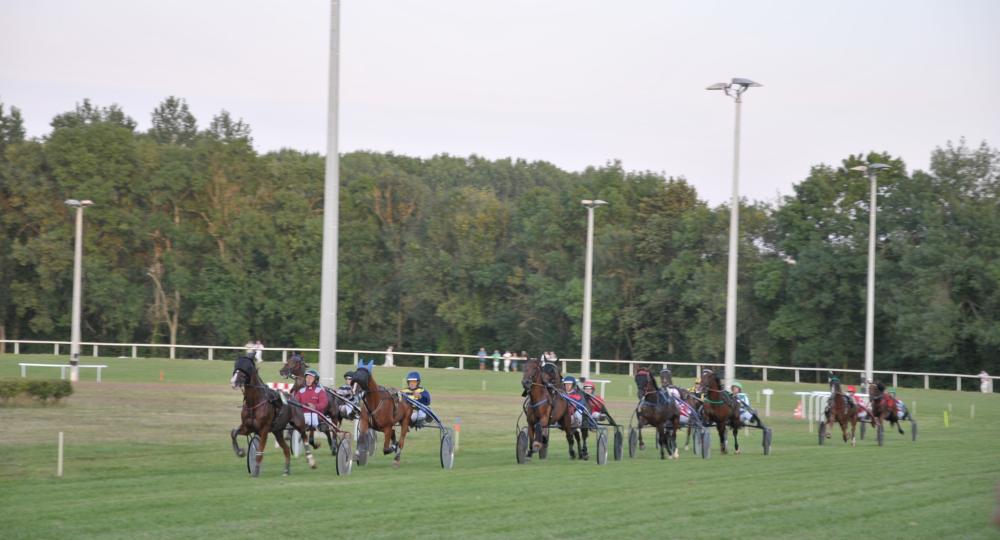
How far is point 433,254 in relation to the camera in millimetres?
75938

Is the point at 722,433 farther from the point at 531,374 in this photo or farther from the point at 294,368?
the point at 294,368

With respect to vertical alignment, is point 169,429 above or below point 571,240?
below

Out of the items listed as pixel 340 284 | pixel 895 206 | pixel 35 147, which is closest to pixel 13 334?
pixel 35 147

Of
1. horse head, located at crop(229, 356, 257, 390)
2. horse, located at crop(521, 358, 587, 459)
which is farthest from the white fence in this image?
horse head, located at crop(229, 356, 257, 390)

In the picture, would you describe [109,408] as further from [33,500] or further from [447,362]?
[447,362]

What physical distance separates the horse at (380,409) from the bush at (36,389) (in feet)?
47.9

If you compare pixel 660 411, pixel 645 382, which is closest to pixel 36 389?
pixel 645 382

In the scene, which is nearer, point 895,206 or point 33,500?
point 33,500

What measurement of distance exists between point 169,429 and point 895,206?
44307 mm

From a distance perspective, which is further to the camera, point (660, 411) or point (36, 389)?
point (36, 389)

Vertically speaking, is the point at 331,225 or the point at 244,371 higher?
the point at 331,225

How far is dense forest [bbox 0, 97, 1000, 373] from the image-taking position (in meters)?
63.0

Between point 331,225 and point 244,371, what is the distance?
7443mm

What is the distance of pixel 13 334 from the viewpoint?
241 feet
